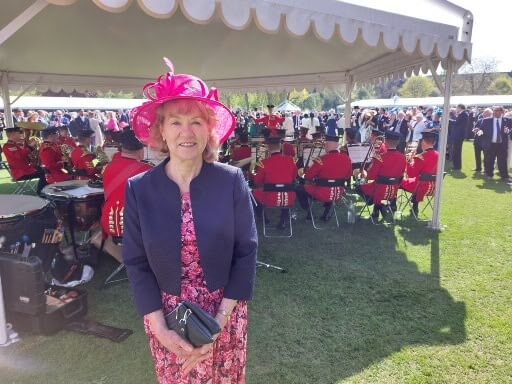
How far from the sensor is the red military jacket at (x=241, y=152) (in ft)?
25.9

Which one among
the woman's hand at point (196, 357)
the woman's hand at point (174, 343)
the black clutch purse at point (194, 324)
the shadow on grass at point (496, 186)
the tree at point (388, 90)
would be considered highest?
the tree at point (388, 90)

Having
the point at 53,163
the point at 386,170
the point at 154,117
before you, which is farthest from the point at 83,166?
the point at 154,117

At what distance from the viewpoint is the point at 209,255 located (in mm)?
1716

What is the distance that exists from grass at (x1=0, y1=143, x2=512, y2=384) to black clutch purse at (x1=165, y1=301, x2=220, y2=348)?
1.55 meters

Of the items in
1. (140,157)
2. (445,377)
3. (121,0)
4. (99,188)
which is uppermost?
(121,0)

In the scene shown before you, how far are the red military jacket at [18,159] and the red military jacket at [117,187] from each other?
4.53 meters

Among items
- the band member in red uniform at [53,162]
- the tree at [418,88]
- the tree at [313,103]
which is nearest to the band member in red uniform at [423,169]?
the band member in red uniform at [53,162]

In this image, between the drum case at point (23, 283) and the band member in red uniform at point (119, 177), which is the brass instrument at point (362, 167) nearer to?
the band member in red uniform at point (119, 177)

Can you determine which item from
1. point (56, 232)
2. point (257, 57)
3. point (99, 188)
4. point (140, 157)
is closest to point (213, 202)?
point (140, 157)

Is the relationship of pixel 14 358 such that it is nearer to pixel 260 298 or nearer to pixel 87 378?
pixel 87 378

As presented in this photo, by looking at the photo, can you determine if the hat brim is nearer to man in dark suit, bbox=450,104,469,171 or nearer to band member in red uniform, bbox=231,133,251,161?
band member in red uniform, bbox=231,133,251,161

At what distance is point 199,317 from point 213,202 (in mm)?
480

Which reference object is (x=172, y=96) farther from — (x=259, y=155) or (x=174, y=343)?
(x=259, y=155)

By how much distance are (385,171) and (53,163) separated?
5612 mm
